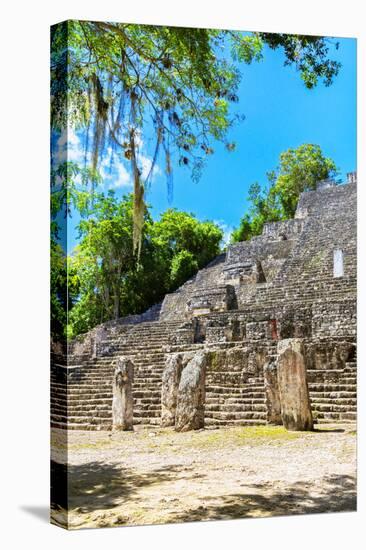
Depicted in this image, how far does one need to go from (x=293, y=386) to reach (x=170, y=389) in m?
1.43

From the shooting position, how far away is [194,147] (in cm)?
991

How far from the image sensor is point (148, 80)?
9.78m

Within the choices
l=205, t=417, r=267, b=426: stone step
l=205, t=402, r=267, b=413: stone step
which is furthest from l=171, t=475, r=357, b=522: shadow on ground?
l=205, t=402, r=267, b=413: stone step

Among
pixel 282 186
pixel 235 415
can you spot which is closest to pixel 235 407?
pixel 235 415

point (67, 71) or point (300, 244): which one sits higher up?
point (67, 71)

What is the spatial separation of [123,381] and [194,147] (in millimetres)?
2869

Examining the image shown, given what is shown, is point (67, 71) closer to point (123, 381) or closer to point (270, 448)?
point (123, 381)

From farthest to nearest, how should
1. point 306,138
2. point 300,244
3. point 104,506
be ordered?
point 300,244, point 306,138, point 104,506

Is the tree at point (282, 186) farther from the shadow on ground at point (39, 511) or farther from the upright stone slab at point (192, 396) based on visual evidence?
the shadow on ground at point (39, 511)

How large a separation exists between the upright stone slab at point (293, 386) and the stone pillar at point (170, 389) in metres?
1.21

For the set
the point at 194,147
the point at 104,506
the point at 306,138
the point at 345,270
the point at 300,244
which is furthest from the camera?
the point at 300,244

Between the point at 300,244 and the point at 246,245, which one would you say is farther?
the point at 300,244

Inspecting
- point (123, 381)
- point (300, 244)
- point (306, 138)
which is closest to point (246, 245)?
point (306, 138)

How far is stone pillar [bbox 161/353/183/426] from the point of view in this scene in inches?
430
